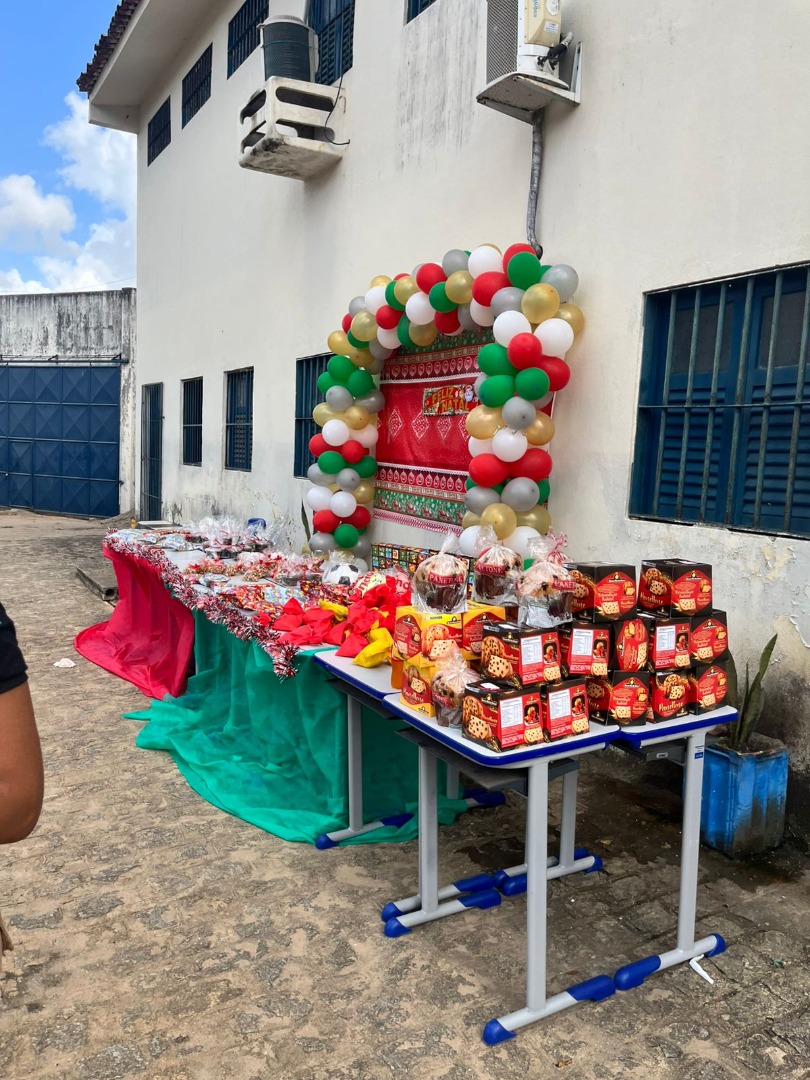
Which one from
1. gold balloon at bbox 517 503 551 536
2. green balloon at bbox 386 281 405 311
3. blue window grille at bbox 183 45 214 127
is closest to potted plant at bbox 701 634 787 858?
gold balloon at bbox 517 503 551 536

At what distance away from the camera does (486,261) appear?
4.41 meters

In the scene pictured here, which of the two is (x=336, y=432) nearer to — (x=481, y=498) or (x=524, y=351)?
(x=481, y=498)

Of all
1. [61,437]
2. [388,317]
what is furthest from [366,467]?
[61,437]

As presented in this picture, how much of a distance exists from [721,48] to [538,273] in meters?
1.26

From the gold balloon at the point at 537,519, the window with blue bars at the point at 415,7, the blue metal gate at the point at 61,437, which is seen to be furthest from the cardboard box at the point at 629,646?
the blue metal gate at the point at 61,437

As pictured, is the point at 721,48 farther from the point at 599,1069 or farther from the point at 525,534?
the point at 599,1069

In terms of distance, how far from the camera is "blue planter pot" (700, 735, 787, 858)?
3234 millimetres

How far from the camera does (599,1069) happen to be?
84.7 inches

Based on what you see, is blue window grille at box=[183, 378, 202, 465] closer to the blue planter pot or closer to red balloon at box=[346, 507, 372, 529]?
red balloon at box=[346, 507, 372, 529]

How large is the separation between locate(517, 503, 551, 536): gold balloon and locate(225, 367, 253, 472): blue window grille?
5268 mm

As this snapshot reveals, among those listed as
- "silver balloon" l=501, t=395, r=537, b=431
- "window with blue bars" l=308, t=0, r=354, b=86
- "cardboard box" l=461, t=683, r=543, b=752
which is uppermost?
"window with blue bars" l=308, t=0, r=354, b=86

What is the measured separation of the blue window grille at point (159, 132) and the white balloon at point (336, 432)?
8.33 m

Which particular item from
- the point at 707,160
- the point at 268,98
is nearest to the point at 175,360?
the point at 268,98

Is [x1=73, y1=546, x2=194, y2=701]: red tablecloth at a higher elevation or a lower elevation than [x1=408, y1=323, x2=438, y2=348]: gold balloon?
lower
